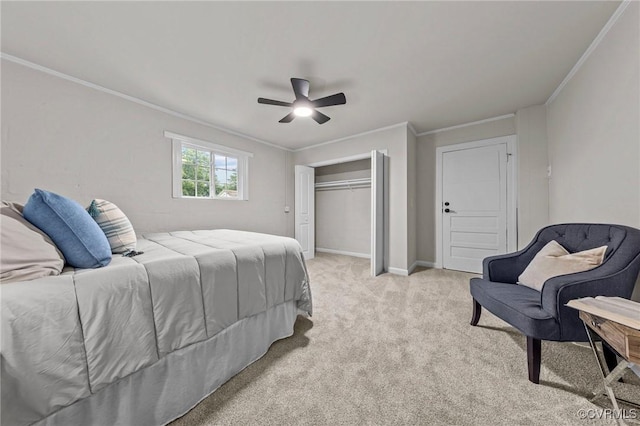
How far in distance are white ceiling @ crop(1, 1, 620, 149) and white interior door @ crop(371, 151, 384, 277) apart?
887 millimetres

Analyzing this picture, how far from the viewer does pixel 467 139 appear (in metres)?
3.71

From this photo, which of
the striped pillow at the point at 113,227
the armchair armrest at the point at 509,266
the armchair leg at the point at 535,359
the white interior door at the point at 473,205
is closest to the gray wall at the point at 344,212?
the white interior door at the point at 473,205

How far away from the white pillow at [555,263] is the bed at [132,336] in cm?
200

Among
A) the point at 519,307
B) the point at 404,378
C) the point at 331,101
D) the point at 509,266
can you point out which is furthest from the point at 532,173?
the point at 404,378

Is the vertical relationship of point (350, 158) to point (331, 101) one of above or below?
below

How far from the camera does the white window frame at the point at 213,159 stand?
3248 mm

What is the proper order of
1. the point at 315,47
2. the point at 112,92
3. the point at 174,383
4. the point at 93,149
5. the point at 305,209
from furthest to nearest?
the point at 305,209 < the point at 112,92 < the point at 93,149 < the point at 315,47 < the point at 174,383

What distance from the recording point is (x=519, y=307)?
4.58ft

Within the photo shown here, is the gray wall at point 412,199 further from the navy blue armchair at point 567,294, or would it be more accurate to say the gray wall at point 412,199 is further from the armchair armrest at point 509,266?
the navy blue armchair at point 567,294

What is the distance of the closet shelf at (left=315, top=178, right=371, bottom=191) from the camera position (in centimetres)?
484

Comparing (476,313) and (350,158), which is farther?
(350,158)

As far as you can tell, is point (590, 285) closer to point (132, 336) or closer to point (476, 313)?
point (476, 313)

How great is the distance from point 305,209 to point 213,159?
6.63ft

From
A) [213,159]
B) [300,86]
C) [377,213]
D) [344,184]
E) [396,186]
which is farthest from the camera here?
[344,184]
